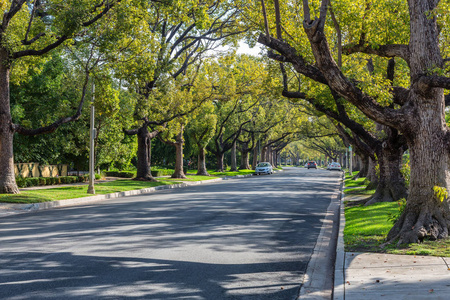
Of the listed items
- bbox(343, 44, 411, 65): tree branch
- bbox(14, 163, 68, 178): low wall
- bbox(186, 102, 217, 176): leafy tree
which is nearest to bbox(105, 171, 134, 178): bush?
bbox(14, 163, 68, 178): low wall

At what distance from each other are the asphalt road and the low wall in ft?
62.3

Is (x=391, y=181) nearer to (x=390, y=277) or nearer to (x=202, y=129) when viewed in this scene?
(x=390, y=277)

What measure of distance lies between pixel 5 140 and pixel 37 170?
627 inches

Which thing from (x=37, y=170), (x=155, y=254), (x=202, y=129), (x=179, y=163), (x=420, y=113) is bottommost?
(x=155, y=254)

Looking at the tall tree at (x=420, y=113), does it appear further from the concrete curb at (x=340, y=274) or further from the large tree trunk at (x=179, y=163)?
the large tree trunk at (x=179, y=163)

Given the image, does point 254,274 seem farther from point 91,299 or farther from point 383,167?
point 383,167

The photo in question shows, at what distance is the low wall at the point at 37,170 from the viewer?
31661 mm

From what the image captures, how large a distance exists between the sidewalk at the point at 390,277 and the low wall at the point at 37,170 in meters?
28.7

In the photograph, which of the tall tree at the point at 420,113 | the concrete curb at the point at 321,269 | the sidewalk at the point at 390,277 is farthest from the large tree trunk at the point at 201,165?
the sidewalk at the point at 390,277

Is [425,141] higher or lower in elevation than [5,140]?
lower

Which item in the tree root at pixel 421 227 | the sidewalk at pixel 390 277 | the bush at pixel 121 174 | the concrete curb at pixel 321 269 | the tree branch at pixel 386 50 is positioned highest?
the tree branch at pixel 386 50

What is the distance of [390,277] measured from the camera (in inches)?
251

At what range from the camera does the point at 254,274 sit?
23.0ft

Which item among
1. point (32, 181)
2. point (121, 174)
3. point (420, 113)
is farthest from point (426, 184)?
point (121, 174)
